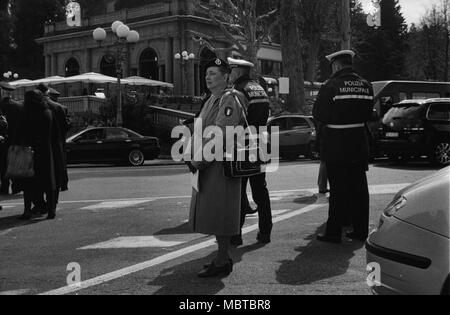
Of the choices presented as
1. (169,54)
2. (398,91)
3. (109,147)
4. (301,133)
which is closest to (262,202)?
(301,133)

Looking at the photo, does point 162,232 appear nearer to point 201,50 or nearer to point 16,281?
point 16,281

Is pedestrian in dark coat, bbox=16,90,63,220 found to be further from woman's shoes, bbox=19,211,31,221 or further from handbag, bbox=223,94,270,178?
handbag, bbox=223,94,270,178

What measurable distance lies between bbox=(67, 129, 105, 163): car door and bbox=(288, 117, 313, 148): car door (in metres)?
6.28

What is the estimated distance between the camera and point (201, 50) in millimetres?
44656

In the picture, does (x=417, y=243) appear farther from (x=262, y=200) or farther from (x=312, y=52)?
(x=312, y=52)

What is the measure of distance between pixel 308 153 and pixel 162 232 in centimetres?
1281

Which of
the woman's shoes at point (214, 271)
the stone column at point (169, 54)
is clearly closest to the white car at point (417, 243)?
the woman's shoes at point (214, 271)

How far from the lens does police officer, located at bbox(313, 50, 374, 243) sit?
5941mm

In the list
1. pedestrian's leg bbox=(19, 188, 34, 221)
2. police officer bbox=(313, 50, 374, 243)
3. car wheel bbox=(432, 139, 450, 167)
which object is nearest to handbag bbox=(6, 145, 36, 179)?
pedestrian's leg bbox=(19, 188, 34, 221)

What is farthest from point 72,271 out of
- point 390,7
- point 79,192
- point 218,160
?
point 390,7

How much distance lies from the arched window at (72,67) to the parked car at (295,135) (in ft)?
119

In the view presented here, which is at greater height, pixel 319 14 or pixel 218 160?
pixel 319 14

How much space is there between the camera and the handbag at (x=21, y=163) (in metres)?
7.82

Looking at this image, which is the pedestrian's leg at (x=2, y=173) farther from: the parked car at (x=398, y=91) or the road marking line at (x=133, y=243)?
A: the parked car at (x=398, y=91)
